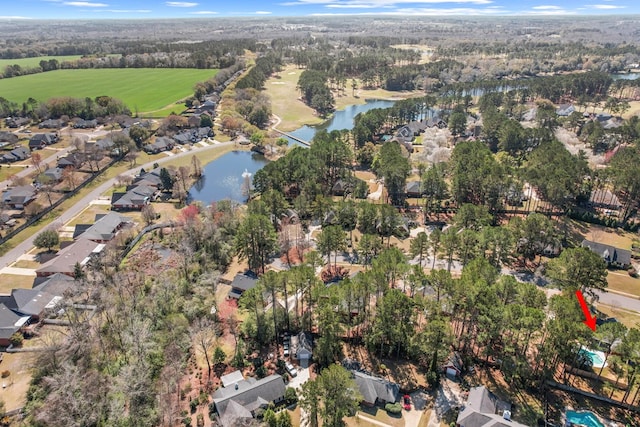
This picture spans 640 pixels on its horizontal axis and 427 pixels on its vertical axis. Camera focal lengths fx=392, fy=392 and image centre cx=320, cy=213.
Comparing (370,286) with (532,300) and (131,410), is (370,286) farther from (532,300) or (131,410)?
(131,410)

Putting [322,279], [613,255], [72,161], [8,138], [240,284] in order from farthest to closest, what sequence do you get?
[8,138] < [72,161] < [613,255] < [322,279] < [240,284]

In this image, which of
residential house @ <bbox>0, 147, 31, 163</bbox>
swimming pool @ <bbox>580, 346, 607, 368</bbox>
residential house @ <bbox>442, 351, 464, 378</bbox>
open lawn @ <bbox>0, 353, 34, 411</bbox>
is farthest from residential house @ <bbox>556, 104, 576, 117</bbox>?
residential house @ <bbox>0, 147, 31, 163</bbox>

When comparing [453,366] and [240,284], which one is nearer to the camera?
[453,366]

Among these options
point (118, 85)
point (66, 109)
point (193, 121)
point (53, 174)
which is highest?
point (118, 85)

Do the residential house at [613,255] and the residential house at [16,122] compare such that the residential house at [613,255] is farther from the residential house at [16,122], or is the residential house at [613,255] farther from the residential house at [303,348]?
the residential house at [16,122]

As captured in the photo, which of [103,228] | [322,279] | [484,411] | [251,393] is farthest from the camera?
[103,228]

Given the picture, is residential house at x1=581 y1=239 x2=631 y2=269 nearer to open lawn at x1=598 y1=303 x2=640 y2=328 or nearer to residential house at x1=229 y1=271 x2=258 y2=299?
open lawn at x1=598 y1=303 x2=640 y2=328

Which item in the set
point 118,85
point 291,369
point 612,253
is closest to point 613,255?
point 612,253

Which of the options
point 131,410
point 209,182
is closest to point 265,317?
point 131,410

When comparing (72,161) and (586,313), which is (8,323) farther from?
(586,313)
